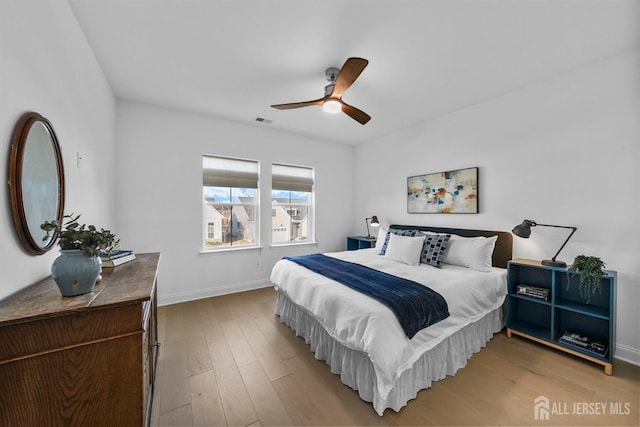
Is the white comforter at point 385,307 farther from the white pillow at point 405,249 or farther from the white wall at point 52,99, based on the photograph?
the white wall at point 52,99

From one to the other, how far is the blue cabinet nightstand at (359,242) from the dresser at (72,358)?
378 centimetres

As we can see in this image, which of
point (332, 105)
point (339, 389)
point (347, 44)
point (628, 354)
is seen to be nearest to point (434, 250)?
point (628, 354)

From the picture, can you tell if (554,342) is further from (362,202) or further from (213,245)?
(213,245)

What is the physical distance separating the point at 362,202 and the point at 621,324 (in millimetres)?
3634

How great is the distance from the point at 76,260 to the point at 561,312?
155 inches

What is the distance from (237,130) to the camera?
12.9 ft

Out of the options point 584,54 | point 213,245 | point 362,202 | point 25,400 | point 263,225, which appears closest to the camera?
point 25,400

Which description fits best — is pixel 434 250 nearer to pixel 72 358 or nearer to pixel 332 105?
pixel 332 105

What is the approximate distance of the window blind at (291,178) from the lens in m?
4.39

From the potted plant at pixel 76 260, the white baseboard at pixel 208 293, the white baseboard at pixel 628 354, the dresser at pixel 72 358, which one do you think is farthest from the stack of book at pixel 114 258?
the white baseboard at pixel 628 354

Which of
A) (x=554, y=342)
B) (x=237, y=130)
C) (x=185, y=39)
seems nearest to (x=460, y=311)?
(x=554, y=342)

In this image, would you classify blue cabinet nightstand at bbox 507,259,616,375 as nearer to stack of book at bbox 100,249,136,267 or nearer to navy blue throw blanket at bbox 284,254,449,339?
navy blue throw blanket at bbox 284,254,449,339

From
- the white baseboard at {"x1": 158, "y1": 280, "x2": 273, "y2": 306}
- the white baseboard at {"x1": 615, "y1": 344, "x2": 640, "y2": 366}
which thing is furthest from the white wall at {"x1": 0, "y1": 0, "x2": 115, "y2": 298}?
the white baseboard at {"x1": 615, "y1": 344, "x2": 640, "y2": 366}

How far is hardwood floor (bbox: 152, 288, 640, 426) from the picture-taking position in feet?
5.31
